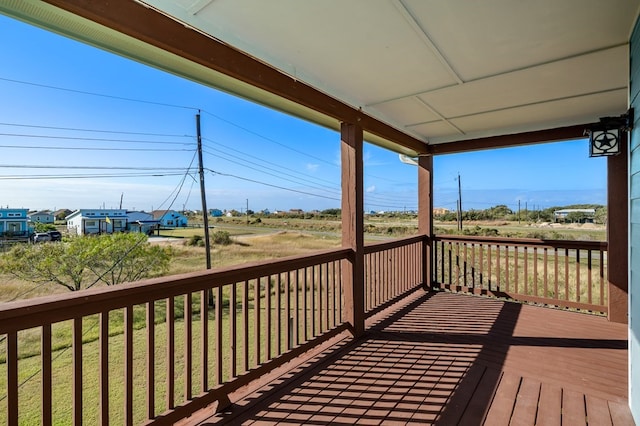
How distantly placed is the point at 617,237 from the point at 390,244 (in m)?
2.34

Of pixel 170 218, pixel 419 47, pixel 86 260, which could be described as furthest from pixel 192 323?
pixel 170 218

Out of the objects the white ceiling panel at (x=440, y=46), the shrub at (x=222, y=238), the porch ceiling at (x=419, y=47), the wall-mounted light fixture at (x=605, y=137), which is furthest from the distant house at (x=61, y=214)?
the wall-mounted light fixture at (x=605, y=137)

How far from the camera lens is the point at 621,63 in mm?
2145

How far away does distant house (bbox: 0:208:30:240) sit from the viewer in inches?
240

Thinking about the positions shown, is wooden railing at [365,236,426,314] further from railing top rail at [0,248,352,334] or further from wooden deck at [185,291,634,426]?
railing top rail at [0,248,352,334]

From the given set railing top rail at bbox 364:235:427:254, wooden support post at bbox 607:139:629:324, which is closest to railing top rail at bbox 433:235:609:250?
wooden support post at bbox 607:139:629:324

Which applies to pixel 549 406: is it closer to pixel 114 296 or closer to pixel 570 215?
pixel 114 296

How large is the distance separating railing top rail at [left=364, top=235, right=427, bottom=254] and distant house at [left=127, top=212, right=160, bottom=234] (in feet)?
42.5

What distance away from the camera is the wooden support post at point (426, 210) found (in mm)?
A: 4484

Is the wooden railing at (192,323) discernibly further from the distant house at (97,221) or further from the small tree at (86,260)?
the distant house at (97,221)

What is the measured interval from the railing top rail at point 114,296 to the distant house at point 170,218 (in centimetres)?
1388

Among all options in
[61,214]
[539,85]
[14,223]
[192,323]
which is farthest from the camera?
[61,214]

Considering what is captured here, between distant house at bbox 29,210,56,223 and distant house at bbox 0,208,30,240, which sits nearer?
distant house at bbox 0,208,30,240

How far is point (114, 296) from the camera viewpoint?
136cm
